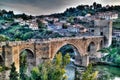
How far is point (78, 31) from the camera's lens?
137 feet

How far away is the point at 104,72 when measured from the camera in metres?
23.8

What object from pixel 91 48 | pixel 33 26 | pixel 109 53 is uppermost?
pixel 33 26

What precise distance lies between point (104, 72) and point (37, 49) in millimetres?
6491

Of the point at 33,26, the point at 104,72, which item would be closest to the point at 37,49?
the point at 104,72

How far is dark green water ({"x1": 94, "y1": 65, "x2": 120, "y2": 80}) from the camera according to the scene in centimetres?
2192

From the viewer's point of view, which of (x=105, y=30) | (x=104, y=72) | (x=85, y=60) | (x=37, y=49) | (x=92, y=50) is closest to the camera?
(x=37, y=49)

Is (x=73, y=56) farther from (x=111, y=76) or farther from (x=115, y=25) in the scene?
(x=115, y=25)

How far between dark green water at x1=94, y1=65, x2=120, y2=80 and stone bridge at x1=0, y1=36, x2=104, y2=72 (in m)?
1.57

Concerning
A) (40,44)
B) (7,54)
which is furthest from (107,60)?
(7,54)

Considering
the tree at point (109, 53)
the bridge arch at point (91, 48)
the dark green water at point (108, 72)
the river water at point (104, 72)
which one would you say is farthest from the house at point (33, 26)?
the dark green water at point (108, 72)

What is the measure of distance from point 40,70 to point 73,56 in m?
14.8

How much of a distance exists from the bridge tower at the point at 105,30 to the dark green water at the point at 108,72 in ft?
15.5

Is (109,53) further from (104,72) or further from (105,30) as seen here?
(104,72)

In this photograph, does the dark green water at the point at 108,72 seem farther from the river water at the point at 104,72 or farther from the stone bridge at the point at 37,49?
the stone bridge at the point at 37,49
